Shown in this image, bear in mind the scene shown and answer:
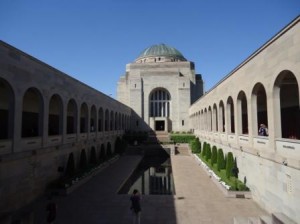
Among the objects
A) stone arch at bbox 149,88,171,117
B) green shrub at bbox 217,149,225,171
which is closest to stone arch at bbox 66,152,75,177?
green shrub at bbox 217,149,225,171

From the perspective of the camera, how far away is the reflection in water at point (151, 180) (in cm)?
1722

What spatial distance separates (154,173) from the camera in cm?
2384

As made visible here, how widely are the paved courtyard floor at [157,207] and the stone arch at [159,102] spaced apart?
33.4 m

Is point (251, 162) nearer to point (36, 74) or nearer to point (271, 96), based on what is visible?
point (271, 96)

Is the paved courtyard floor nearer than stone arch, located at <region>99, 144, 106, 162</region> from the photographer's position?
Yes

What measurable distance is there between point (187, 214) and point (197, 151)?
2031 centimetres

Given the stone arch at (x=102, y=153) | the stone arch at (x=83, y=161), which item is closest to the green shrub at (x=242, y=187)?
the stone arch at (x=83, y=161)

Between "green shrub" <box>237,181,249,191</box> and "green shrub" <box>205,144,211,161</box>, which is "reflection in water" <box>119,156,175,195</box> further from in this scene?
"green shrub" <box>237,181,249,191</box>

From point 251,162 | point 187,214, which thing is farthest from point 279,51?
point 187,214

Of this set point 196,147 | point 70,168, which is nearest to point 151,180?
point 70,168

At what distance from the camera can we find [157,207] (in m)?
12.8

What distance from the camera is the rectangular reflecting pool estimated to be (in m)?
17.1

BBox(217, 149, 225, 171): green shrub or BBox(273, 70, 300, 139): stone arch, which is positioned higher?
BBox(273, 70, 300, 139): stone arch

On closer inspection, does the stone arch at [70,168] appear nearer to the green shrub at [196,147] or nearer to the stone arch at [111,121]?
the stone arch at [111,121]
